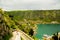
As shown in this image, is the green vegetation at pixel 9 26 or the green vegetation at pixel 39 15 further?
the green vegetation at pixel 39 15

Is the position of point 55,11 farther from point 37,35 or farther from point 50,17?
point 37,35

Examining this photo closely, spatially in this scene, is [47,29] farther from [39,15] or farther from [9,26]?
[9,26]

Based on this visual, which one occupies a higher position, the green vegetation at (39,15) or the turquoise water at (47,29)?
the green vegetation at (39,15)

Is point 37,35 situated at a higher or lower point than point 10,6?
lower

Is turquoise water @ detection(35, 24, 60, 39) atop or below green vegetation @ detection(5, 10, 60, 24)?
below

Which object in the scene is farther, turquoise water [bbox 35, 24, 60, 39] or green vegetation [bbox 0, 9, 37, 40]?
turquoise water [bbox 35, 24, 60, 39]

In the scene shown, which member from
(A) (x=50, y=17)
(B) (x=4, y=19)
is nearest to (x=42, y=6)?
(A) (x=50, y=17)

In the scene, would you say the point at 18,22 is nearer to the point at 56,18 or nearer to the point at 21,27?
the point at 21,27

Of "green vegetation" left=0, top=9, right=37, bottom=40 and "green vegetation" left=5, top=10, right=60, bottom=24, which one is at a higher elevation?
"green vegetation" left=5, top=10, right=60, bottom=24

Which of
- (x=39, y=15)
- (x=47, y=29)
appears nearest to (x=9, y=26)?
(x=39, y=15)

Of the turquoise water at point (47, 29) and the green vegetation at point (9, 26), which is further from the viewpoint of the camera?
the turquoise water at point (47, 29)
